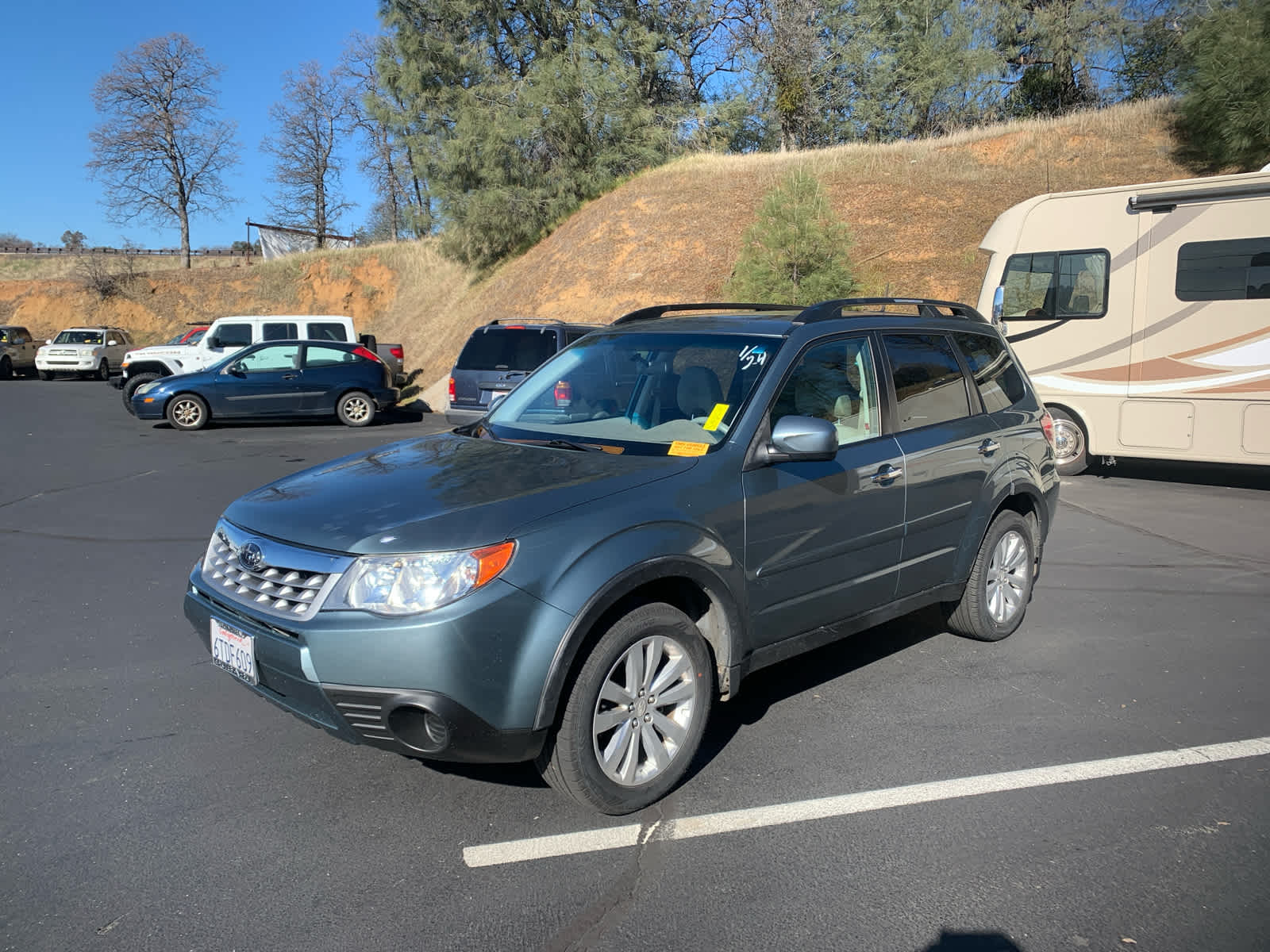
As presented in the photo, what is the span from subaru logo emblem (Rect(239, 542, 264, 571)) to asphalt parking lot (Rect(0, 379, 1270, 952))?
2.91ft

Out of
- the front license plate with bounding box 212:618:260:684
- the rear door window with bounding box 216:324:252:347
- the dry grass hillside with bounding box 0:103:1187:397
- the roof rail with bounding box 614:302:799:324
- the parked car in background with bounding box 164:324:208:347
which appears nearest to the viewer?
the front license plate with bounding box 212:618:260:684

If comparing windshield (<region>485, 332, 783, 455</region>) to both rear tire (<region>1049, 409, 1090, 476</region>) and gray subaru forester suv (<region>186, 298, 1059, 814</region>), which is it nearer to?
gray subaru forester suv (<region>186, 298, 1059, 814</region>)

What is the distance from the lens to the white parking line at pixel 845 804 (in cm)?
329

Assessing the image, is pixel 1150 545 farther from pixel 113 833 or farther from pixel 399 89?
pixel 399 89

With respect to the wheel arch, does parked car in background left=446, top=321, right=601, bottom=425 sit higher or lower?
higher

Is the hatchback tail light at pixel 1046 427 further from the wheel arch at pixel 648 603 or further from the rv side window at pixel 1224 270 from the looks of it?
the rv side window at pixel 1224 270

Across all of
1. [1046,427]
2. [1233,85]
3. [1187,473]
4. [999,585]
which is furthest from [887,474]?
[1233,85]

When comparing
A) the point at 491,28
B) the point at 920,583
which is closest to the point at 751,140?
the point at 491,28

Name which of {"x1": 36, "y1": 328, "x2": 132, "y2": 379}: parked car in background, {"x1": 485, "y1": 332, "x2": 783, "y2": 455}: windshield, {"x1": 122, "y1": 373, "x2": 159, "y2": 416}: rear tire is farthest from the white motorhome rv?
{"x1": 36, "y1": 328, "x2": 132, "y2": 379}: parked car in background

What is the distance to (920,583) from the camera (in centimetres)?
489

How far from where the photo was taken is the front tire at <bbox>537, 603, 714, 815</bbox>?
10.8 ft

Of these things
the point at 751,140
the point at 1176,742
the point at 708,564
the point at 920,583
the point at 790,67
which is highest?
the point at 790,67

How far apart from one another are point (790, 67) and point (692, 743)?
38.0 metres

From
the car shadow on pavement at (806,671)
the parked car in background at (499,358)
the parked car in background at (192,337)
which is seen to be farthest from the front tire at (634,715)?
the parked car in background at (192,337)
